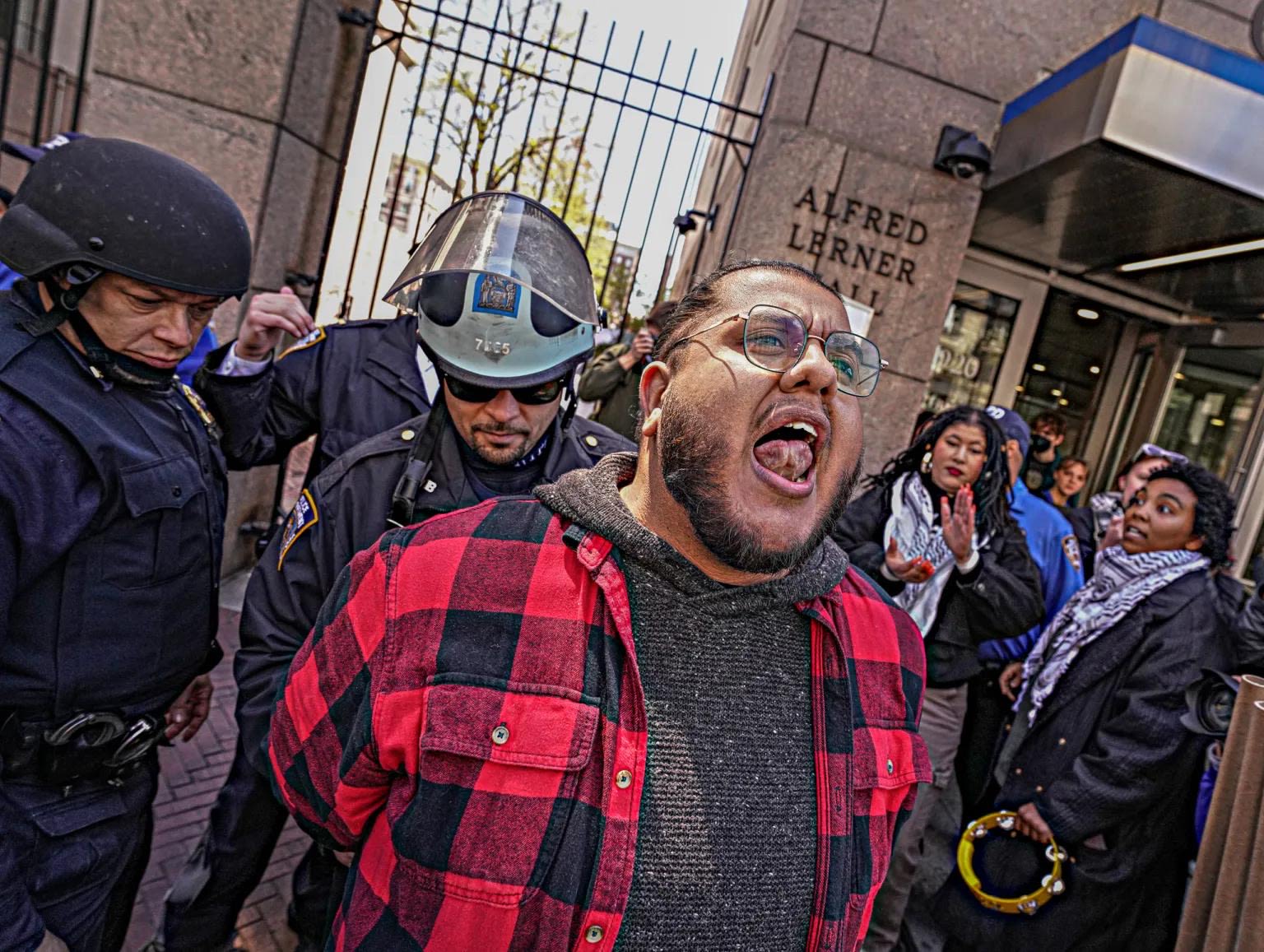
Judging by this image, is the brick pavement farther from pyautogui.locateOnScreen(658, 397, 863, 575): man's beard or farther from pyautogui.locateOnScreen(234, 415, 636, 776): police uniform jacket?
pyautogui.locateOnScreen(658, 397, 863, 575): man's beard

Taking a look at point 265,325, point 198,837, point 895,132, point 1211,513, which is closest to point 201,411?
point 265,325

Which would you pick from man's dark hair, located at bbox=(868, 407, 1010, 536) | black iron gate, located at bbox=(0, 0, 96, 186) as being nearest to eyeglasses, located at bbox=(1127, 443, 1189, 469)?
man's dark hair, located at bbox=(868, 407, 1010, 536)

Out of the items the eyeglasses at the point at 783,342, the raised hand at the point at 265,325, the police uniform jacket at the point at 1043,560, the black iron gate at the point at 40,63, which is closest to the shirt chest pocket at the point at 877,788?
the eyeglasses at the point at 783,342

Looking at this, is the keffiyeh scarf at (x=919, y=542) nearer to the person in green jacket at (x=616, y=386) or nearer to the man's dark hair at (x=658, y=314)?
the man's dark hair at (x=658, y=314)

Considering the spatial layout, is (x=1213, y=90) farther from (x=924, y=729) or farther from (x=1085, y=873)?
(x=1085, y=873)

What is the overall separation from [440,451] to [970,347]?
5820 millimetres

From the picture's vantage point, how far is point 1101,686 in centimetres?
302

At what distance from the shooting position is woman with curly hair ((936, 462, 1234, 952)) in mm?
2783

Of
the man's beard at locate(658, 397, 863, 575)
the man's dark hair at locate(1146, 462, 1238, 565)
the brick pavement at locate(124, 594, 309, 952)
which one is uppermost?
the man's dark hair at locate(1146, 462, 1238, 565)

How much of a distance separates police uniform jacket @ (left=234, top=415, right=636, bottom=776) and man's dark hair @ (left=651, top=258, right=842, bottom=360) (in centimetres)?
75

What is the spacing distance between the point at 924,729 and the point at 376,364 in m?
2.58

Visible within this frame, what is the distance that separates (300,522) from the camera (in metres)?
1.98

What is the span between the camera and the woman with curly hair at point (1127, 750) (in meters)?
2.78

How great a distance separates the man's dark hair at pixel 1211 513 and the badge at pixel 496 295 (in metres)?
2.87
